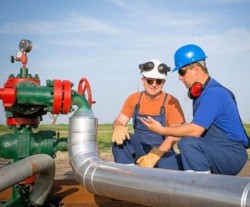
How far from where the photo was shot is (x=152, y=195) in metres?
2.11

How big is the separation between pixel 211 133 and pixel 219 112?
0.73ft

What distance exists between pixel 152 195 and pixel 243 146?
132 centimetres

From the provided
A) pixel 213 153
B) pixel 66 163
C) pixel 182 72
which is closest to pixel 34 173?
pixel 213 153

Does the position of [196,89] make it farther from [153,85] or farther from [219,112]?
[153,85]

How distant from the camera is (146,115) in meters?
4.05

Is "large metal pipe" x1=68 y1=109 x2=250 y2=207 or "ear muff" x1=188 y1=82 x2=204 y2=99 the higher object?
"ear muff" x1=188 y1=82 x2=204 y2=99

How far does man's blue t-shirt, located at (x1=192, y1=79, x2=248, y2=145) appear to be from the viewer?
291 cm

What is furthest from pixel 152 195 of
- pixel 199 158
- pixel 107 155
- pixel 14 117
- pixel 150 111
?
pixel 107 155

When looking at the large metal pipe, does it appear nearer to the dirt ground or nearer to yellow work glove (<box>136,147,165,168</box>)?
yellow work glove (<box>136,147,165,168</box>)

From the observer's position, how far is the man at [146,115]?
3.86 metres

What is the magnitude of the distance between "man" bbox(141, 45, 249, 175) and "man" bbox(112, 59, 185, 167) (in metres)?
0.78

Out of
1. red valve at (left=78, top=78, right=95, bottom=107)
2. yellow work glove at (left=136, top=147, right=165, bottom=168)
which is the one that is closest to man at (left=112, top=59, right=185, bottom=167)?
yellow work glove at (left=136, top=147, right=165, bottom=168)

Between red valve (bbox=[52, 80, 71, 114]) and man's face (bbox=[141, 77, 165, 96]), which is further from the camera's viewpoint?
man's face (bbox=[141, 77, 165, 96])

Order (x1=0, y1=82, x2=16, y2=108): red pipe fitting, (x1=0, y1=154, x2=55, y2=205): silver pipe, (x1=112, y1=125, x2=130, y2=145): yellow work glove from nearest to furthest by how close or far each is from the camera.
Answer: (x1=0, y1=154, x2=55, y2=205): silver pipe < (x1=0, y1=82, x2=16, y2=108): red pipe fitting < (x1=112, y1=125, x2=130, y2=145): yellow work glove
